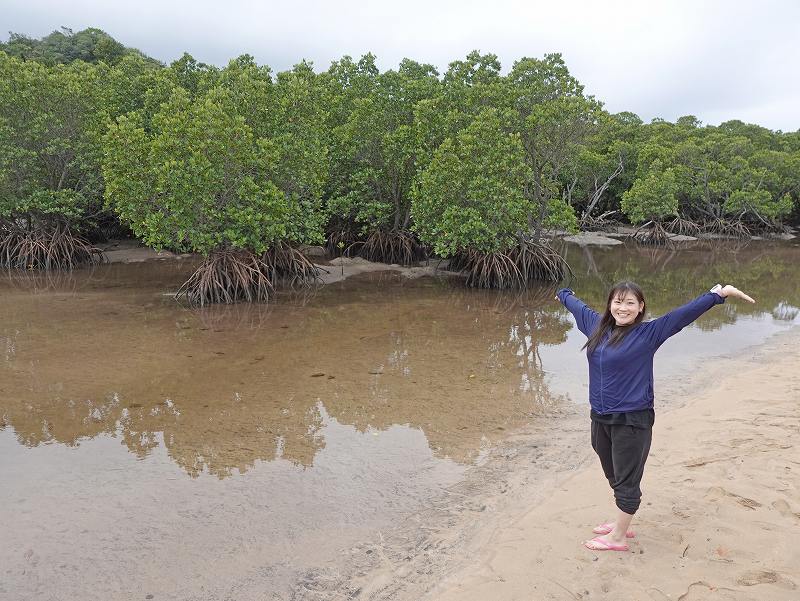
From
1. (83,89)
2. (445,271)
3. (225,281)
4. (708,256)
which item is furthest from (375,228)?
(708,256)

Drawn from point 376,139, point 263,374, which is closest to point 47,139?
point 376,139

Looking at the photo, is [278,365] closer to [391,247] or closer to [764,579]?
[764,579]

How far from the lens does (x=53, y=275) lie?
18.4m

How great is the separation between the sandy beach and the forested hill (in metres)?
38.3

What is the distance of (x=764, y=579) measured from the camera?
10.8 feet

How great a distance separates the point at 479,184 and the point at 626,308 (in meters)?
12.6

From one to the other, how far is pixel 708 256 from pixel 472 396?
2423cm

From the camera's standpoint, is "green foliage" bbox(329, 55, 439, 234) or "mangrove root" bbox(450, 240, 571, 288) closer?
"mangrove root" bbox(450, 240, 571, 288)

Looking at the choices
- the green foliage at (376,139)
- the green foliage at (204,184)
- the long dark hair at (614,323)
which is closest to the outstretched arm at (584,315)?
the long dark hair at (614,323)

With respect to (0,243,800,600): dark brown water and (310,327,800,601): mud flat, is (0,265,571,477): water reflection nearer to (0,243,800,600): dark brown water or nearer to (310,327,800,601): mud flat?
(0,243,800,600): dark brown water

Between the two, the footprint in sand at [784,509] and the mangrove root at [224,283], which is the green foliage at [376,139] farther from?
the footprint in sand at [784,509]

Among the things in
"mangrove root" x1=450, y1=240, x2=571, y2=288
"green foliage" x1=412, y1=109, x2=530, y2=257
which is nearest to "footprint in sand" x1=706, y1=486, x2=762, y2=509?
"green foliage" x1=412, y1=109, x2=530, y2=257

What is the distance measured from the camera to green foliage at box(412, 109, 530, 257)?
15.7m

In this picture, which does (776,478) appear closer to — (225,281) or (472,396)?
(472,396)
